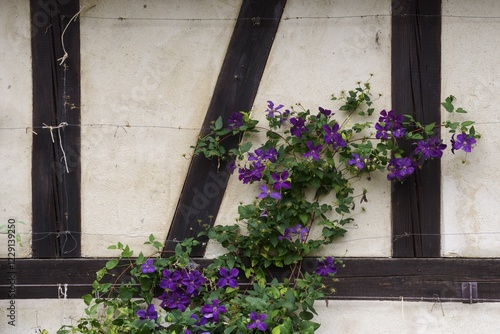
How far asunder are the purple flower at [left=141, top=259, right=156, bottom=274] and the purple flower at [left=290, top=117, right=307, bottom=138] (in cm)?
86

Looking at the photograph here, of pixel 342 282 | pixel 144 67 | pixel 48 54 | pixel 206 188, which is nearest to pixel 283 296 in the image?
pixel 342 282

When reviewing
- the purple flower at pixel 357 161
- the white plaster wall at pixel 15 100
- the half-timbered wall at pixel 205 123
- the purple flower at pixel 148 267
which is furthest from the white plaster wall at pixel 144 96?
the purple flower at pixel 357 161

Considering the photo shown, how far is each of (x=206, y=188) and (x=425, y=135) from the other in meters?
1.02

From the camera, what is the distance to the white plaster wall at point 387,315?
122 inches

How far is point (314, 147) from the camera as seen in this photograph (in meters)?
3.04

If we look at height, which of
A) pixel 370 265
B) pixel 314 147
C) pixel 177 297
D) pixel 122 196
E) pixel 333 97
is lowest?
pixel 177 297

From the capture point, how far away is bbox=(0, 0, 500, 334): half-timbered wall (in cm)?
308

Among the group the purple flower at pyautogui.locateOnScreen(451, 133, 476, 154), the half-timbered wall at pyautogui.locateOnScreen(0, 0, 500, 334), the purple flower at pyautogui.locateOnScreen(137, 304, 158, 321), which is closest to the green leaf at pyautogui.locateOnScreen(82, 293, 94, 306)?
the half-timbered wall at pyautogui.locateOnScreen(0, 0, 500, 334)

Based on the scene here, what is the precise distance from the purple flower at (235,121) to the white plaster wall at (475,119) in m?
0.92

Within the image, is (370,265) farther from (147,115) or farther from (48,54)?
(48,54)

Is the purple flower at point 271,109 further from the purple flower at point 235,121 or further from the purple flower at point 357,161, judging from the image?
the purple flower at point 357,161

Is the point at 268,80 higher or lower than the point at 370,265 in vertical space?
higher

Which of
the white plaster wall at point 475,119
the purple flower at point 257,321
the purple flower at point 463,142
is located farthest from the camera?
the white plaster wall at point 475,119

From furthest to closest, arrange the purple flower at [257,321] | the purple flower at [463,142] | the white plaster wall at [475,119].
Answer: the white plaster wall at [475,119]
the purple flower at [463,142]
the purple flower at [257,321]
